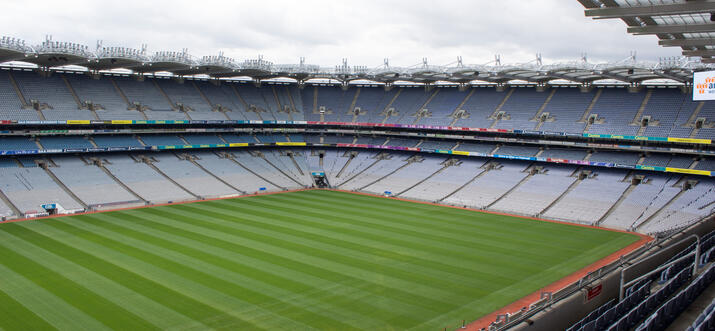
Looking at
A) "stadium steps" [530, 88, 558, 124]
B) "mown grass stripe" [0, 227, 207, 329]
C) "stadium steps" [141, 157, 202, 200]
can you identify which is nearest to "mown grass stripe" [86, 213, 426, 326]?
"mown grass stripe" [0, 227, 207, 329]

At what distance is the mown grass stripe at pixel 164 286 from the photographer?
21578 mm

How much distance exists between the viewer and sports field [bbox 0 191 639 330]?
72.0ft

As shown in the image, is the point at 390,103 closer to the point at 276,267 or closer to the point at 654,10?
the point at 276,267

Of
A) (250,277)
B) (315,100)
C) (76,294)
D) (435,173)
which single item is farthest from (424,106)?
(76,294)

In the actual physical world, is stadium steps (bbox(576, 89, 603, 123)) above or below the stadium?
above

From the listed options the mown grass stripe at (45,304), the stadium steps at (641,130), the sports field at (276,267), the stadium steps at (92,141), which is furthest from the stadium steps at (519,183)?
the stadium steps at (92,141)

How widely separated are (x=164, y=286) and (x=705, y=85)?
29.8 meters

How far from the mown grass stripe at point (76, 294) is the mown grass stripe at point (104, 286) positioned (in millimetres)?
286

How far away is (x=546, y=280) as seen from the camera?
90.3 ft

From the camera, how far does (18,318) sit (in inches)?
830

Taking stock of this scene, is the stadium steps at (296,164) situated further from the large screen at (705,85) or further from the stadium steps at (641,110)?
the large screen at (705,85)

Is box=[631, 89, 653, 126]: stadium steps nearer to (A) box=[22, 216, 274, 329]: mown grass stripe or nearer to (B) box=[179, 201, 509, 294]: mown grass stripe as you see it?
(B) box=[179, 201, 509, 294]: mown grass stripe

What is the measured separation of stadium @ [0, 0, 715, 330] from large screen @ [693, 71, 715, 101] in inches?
10.8

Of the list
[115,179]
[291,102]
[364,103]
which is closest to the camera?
[115,179]
